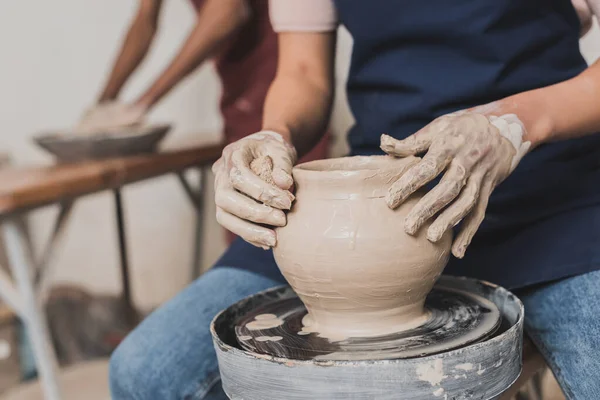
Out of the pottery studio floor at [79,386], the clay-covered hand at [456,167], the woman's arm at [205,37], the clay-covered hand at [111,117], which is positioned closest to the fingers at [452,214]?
the clay-covered hand at [456,167]

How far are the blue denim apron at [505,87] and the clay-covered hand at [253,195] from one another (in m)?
0.26

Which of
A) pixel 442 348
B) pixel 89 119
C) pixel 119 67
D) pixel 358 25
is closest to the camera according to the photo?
pixel 442 348

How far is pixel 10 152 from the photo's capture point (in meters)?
2.95

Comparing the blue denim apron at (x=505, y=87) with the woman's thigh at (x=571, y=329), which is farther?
the blue denim apron at (x=505, y=87)

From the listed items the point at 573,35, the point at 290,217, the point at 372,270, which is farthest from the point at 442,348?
the point at 573,35

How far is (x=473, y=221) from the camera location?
2.50ft

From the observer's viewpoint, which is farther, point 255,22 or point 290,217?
point 255,22

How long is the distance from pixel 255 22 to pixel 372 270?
1.38 meters

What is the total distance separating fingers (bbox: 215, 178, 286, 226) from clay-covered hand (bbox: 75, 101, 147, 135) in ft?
4.37

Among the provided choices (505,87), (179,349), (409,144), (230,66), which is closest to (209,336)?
(179,349)

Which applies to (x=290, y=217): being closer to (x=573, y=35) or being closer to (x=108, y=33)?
(x=573, y=35)

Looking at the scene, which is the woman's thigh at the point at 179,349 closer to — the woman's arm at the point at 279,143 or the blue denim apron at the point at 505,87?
the blue denim apron at the point at 505,87

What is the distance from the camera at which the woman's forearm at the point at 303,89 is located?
3.62 feet

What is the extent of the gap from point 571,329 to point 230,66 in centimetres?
143
